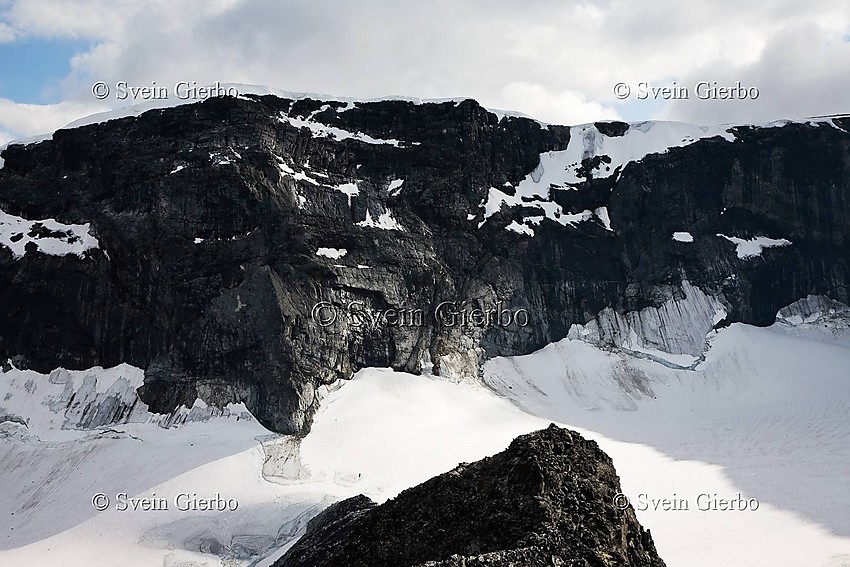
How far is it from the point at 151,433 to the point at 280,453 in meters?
11.4

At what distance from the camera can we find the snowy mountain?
61.8 m

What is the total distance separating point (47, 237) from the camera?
3098 inches

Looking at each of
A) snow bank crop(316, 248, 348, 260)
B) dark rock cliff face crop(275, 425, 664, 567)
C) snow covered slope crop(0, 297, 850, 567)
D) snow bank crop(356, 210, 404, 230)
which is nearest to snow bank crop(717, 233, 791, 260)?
snow covered slope crop(0, 297, 850, 567)

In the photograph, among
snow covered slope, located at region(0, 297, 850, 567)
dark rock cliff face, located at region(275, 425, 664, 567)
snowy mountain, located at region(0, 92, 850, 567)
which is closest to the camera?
dark rock cliff face, located at region(275, 425, 664, 567)

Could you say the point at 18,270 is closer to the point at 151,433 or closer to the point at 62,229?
the point at 62,229

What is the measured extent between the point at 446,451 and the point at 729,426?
31.4 m

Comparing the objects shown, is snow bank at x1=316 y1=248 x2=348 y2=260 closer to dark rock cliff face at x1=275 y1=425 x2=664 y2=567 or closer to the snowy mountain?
the snowy mountain

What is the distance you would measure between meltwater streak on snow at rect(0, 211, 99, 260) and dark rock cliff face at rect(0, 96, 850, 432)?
0.48 m

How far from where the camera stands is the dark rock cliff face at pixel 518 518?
2259 cm

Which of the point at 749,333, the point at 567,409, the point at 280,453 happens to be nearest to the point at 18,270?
the point at 280,453

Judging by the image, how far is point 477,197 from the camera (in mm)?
94188

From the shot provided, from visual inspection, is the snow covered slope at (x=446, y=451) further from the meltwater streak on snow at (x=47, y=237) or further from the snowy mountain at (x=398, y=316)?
the meltwater streak on snow at (x=47, y=237)

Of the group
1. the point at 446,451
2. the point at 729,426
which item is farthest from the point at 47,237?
the point at 729,426

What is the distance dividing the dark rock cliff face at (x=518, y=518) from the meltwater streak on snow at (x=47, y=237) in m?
60.2
